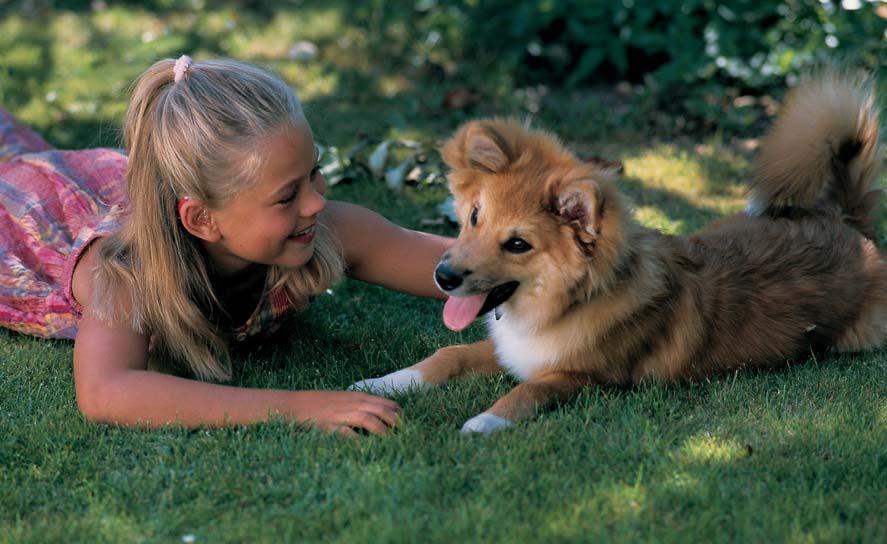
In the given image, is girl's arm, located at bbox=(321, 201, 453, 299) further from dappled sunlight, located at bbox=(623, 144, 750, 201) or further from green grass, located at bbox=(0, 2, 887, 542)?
dappled sunlight, located at bbox=(623, 144, 750, 201)

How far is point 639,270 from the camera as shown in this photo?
10.8ft

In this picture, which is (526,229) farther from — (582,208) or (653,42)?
(653,42)

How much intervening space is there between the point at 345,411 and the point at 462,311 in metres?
0.53

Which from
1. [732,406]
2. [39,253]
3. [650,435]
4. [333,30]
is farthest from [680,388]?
[333,30]

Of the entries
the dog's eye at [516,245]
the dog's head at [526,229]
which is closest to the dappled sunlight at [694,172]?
the dog's head at [526,229]

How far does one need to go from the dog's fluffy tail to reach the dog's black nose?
1.54m

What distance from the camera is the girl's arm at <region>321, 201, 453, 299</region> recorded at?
3889 millimetres

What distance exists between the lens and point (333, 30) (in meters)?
8.22

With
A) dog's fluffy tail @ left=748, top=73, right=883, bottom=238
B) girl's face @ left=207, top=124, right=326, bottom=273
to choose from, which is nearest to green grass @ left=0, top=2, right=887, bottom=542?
girl's face @ left=207, top=124, right=326, bottom=273

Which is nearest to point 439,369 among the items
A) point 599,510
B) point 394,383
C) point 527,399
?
point 394,383

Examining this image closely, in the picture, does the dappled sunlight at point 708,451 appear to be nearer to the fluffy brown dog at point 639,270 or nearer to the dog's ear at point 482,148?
the fluffy brown dog at point 639,270

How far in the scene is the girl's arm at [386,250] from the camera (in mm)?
3889

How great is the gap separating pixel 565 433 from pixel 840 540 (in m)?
0.84

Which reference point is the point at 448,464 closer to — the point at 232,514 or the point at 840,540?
the point at 232,514
